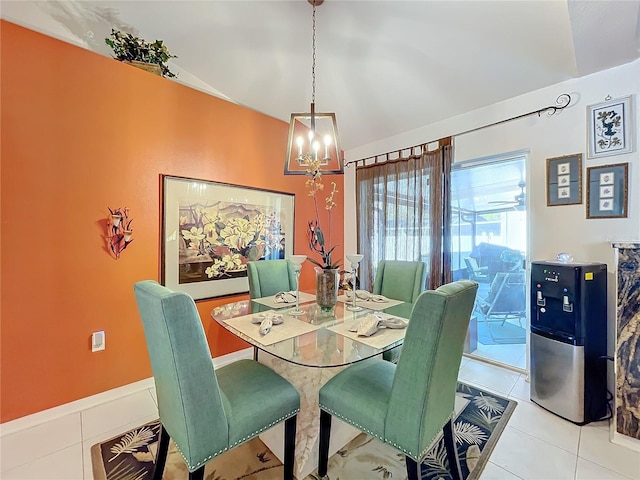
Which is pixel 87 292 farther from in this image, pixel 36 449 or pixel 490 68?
pixel 490 68

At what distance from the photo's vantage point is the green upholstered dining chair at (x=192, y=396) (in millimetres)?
1074

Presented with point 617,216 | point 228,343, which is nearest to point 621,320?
point 617,216

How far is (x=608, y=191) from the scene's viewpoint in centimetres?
212

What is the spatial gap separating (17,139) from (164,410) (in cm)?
203

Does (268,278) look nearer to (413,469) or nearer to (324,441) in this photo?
(324,441)

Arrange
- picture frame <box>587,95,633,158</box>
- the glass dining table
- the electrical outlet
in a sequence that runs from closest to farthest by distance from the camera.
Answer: the glass dining table
picture frame <box>587,95,633,158</box>
the electrical outlet

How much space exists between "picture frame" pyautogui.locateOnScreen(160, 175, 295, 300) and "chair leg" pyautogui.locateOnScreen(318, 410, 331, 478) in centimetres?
175

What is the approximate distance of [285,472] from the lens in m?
1.39

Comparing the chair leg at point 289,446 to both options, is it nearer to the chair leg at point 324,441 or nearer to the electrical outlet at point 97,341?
the chair leg at point 324,441

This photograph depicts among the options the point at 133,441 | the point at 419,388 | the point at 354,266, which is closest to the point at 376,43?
the point at 354,266

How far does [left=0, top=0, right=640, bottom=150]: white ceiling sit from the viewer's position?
1900 millimetres

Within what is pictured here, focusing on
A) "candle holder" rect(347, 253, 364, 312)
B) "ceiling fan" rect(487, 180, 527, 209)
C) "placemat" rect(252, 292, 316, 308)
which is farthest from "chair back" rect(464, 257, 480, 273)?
"placemat" rect(252, 292, 316, 308)

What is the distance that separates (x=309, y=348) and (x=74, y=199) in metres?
2.07

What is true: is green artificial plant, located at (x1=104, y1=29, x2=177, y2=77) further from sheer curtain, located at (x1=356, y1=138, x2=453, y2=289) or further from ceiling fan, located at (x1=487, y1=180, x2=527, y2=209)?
ceiling fan, located at (x1=487, y1=180, x2=527, y2=209)
